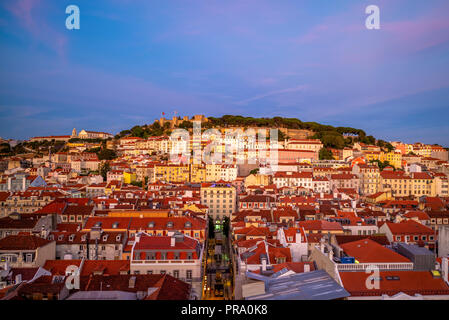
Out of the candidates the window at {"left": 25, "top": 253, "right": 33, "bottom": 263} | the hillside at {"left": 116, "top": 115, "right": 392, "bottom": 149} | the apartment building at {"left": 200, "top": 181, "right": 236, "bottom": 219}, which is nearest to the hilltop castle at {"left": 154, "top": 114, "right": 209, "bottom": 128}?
the hillside at {"left": 116, "top": 115, "right": 392, "bottom": 149}

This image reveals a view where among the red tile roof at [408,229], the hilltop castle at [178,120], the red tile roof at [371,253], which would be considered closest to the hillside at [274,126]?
the hilltop castle at [178,120]

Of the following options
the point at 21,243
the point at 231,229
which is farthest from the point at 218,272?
the point at 21,243

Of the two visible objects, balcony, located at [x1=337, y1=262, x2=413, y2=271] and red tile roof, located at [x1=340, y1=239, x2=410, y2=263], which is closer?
balcony, located at [x1=337, y1=262, x2=413, y2=271]

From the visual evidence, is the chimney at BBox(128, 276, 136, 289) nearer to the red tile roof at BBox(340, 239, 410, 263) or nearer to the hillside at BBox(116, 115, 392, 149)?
the red tile roof at BBox(340, 239, 410, 263)

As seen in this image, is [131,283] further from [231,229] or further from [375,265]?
[231,229]
